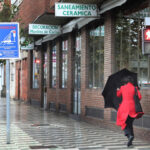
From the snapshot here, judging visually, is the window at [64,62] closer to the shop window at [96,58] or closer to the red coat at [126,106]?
the shop window at [96,58]

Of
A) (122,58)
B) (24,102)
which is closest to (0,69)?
(24,102)

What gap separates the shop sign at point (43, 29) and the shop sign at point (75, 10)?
453cm

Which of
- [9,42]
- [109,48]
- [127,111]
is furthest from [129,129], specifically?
[109,48]

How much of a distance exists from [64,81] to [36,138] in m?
9.40

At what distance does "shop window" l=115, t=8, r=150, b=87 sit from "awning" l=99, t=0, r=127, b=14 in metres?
0.48

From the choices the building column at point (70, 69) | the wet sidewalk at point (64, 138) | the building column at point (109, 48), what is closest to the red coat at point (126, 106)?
the wet sidewalk at point (64, 138)

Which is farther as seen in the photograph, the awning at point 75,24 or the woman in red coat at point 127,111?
the awning at point 75,24

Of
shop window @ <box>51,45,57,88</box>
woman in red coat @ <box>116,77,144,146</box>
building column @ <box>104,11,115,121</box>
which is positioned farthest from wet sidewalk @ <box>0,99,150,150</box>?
shop window @ <box>51,45,57,88</box>

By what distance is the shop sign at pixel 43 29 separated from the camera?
19.4 m

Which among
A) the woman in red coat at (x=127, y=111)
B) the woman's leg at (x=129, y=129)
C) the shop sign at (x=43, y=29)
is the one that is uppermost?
the shop sign at (x=43, y=29)

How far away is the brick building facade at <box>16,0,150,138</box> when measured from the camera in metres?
15.1

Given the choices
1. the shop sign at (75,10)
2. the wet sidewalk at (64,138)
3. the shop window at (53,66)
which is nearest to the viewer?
the wet sidewalk at (64,138)

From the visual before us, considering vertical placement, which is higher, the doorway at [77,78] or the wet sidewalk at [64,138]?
the doorway at [77,78]

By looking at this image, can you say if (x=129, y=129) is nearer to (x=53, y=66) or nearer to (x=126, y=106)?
(x=126, y=106)
